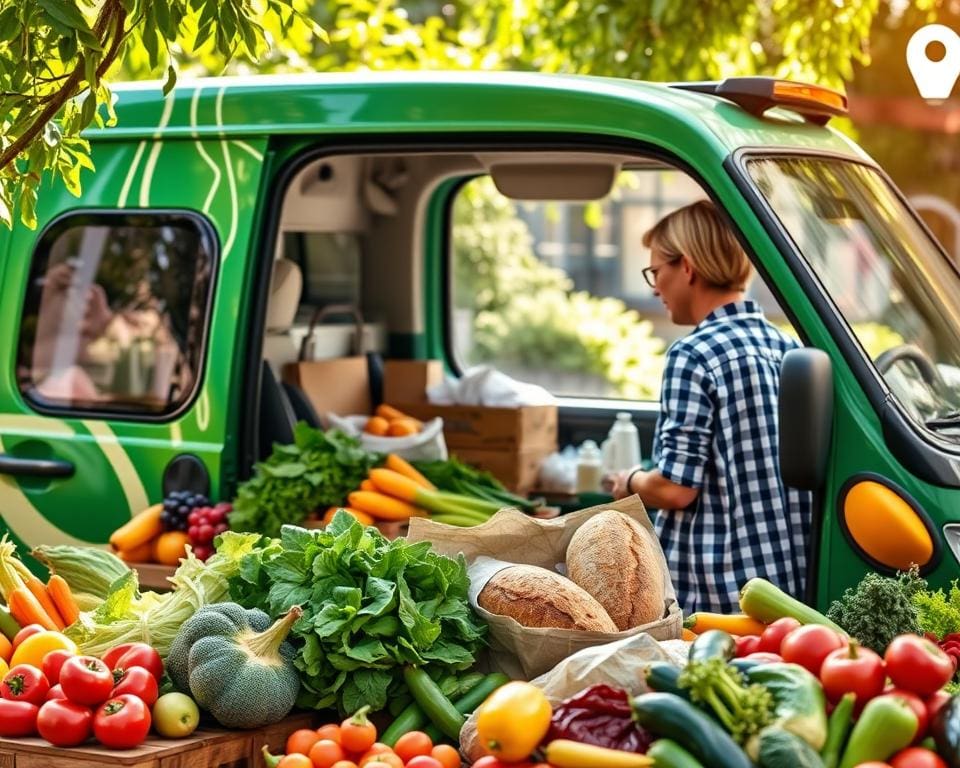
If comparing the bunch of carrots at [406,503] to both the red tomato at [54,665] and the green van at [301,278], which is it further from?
the red tomato at [54,665]

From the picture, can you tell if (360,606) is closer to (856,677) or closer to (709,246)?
(856,677)

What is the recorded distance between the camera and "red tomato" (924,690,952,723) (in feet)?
10.1

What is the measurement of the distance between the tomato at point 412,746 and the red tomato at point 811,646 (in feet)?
2.49

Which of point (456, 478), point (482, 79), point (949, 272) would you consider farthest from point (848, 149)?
point (456, 478)

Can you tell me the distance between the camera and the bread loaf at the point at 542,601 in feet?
12.2

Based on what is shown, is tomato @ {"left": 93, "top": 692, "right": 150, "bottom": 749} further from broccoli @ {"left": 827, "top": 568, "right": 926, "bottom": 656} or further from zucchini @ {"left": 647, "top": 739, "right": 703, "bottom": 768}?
broccoli @ {"left": 827, "top": 568, "right": 926, "bottom": 656}

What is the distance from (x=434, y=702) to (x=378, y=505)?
196 cm

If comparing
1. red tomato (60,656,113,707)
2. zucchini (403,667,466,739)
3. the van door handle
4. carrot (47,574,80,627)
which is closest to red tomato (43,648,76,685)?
red tomato (60,656,113,707)

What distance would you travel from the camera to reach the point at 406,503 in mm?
5609

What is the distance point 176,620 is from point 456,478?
7.33 ft

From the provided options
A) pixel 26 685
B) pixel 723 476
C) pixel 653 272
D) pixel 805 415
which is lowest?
pixel 26 685

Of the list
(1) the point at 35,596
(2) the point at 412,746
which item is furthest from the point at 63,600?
(2) the point at 412,746

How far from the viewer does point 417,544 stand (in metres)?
3.87

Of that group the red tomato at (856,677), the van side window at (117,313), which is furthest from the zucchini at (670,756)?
the van side window at (117,313)
